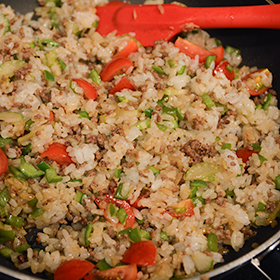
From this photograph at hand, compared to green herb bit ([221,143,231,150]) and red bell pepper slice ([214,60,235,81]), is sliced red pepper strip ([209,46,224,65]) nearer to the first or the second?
red bell pepper slice ([214,60,235,81])

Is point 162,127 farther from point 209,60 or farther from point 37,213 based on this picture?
point 37,213

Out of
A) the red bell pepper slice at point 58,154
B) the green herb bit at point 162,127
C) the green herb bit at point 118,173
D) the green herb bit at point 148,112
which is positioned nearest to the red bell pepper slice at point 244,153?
the green herb bit at point 162,127

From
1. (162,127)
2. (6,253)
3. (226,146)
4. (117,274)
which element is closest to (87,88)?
(162,127)

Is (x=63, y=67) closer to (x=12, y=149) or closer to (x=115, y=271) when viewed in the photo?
(x=12, y=149)

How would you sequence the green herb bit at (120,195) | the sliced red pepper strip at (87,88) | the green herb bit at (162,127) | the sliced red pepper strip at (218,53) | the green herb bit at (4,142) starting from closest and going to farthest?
the green herb bit at (120,195), the green herb bit at (4,142), the green herb bit at (162,127), the sliced red pepper strip at (87,88), the sliced red pepper strip at (218,53)

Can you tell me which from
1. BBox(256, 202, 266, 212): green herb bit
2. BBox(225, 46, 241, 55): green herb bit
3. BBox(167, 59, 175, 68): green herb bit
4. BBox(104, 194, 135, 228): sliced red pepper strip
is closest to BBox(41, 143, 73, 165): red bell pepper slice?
BBox(104, 194, 135, 228): sliced red pepper strip

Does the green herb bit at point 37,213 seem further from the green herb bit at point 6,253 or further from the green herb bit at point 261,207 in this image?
the green herb bit at point 261,207
